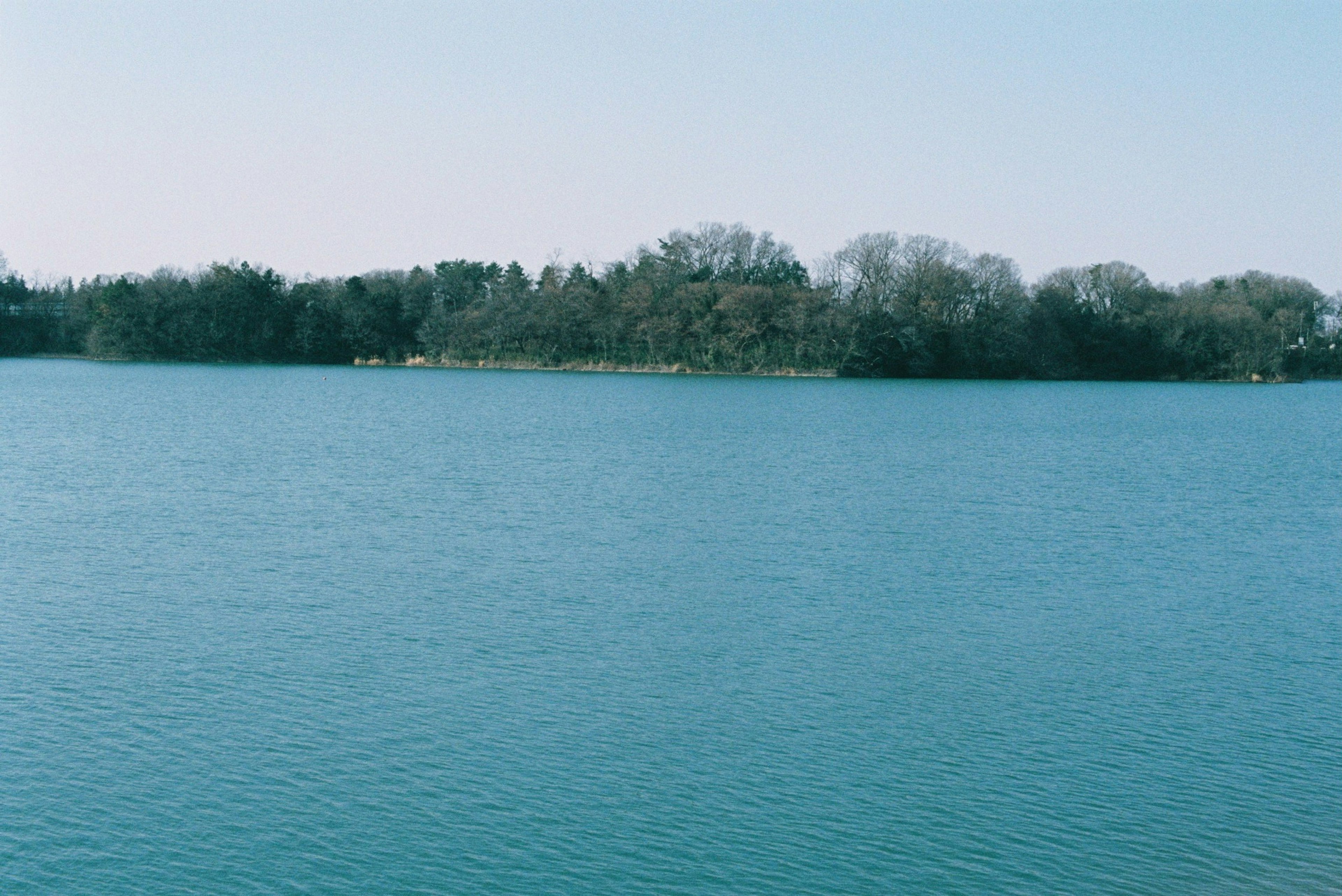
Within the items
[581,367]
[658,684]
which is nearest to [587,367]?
[581,367]

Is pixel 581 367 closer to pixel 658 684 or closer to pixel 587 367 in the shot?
pixel 587 367

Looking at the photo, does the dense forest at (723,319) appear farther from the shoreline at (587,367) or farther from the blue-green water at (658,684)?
the blue-green water at (658,684)

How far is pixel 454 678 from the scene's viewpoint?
12.5 meters

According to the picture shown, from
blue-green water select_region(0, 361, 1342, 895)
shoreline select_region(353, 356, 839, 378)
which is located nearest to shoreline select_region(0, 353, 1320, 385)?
shoreline select_region(353, 356, 839, 378)

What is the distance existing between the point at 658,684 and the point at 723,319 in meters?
69.1

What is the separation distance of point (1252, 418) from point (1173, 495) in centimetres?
3070

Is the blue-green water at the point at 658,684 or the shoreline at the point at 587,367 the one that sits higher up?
the shoreline at the point at 587,367

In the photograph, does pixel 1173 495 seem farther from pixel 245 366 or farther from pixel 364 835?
pixel 245 366

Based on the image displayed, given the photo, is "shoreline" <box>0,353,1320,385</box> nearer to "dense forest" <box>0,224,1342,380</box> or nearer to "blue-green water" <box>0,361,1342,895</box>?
"dense forest" <box>0,224,1342,380</box>

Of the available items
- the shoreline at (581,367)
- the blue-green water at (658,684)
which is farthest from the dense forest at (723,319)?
the blue-green water at (658,684)

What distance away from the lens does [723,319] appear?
8069cm

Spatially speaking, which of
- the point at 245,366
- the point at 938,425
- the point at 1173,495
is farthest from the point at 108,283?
the point at 1173,495

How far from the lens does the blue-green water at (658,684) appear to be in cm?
883

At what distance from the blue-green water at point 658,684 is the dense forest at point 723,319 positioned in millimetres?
52078
